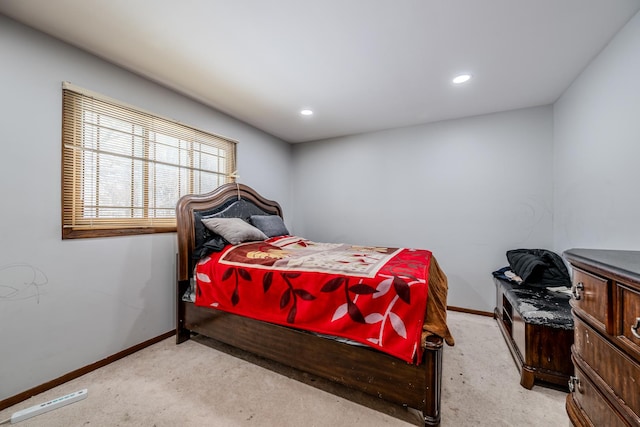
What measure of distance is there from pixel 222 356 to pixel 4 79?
2.38 meters

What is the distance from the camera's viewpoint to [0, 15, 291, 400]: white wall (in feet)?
5.23

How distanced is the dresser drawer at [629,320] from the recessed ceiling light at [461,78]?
2.02 meters

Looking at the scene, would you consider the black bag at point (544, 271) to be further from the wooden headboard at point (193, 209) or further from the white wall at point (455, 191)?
the wooden headboard at point (193, 209)

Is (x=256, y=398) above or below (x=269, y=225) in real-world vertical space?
below

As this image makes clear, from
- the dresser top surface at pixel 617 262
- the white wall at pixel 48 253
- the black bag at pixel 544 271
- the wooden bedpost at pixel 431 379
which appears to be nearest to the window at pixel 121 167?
the white wall at pixel 48 253

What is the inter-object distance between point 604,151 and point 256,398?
118 inches

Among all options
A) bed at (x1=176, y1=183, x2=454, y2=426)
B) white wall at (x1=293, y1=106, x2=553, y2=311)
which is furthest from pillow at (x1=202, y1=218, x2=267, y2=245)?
white wall at (x1=293, y1=106, x2=553, y2=311)

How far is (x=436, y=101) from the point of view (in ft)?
8.90

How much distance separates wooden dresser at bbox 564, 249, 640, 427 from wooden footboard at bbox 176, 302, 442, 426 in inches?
21.3

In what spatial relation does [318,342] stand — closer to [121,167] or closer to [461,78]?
[121,167]

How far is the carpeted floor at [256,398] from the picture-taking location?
56.9 inches

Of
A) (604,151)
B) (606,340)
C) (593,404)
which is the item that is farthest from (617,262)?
(604,151)

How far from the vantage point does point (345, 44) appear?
5.96 ft

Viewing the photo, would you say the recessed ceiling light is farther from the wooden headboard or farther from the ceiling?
the wooden headboard
